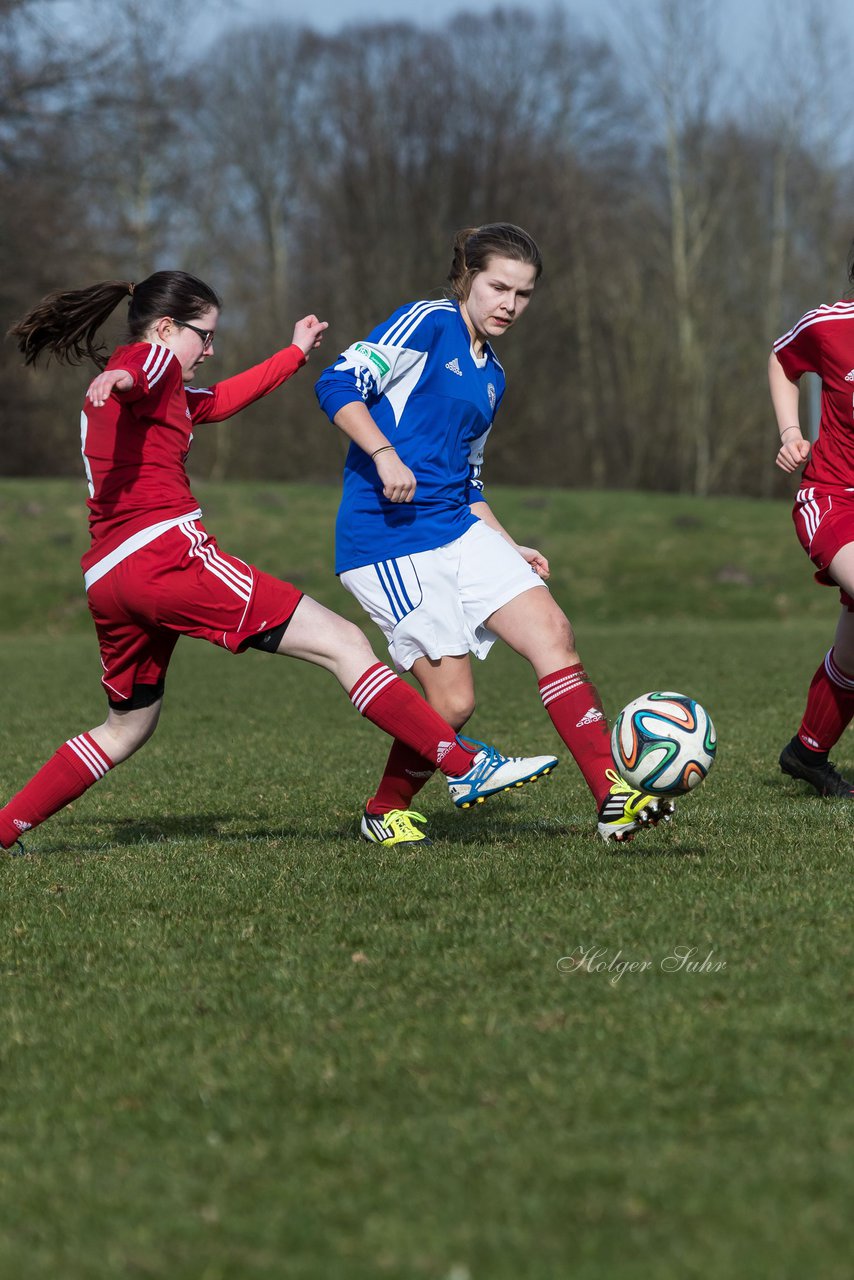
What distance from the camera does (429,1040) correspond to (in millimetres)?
2959

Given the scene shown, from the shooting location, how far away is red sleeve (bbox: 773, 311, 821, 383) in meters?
5.61

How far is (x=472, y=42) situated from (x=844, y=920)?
36.6 metres

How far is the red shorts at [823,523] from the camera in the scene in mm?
5359

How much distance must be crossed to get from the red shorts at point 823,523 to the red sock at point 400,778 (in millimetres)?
1594

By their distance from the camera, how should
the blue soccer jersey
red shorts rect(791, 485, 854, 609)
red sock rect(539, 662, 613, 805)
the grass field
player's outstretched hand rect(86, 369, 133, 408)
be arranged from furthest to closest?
red shorts rect(791, 485, 854, 609)
the blue soccer jersey
red sock rect(539, 662, 613, 805)
player's outstretched hand rect(86, 369, 133, 408)
the grass field

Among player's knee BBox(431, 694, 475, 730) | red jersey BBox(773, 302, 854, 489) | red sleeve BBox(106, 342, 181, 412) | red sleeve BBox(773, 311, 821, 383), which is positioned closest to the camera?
red sleeve BBox(106, 342, 181, 412)

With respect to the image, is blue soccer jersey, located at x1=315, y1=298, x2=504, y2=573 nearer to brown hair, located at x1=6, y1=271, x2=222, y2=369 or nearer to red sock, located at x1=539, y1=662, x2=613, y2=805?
brown hair, located at x1=6, y1=271, x2=222, y2=369

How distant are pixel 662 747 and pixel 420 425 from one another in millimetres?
1434

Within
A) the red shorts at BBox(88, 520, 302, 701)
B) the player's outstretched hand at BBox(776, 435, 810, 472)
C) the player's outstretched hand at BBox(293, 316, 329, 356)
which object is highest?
the player's outstretched hand at BBox(293, 316, 329, 356)

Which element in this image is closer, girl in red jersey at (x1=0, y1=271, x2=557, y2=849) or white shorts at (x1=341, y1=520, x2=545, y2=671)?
girl in red jersey at (x1=0, y1=271, x2=557, y2=849)

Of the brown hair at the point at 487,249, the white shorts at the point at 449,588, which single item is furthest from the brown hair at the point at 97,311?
the white shorts at the point at 449,588

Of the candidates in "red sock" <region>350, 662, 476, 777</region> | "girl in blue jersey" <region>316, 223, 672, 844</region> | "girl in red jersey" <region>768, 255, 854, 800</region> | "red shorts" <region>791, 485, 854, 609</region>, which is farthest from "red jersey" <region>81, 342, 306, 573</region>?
"red shorts" <region>791, 485, 854, 609</region>

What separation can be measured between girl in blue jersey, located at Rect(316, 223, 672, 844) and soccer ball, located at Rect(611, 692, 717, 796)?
23 centimetres

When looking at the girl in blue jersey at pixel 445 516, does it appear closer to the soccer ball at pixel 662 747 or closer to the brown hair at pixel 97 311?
the soccer ball at pixel 662 747
